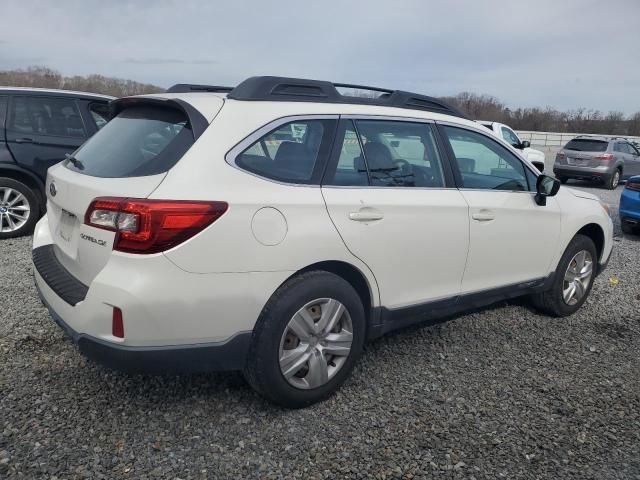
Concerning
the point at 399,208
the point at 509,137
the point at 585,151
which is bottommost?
the point at 399,208

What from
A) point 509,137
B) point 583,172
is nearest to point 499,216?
point 509,137

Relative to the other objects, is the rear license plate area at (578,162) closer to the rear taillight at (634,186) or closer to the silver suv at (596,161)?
the silver suv at (596,161)

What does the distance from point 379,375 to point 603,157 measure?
15874 mm

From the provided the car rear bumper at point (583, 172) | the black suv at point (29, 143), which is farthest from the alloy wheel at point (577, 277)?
the car rear bumper at point (583, 172)

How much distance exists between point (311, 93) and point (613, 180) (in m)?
16.6

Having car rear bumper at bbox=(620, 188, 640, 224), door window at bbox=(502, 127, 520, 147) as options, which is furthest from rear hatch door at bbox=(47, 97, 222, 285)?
door window at bbox=(502, 127, 520, 147)

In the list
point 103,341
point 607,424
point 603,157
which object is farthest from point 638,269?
point 603,157

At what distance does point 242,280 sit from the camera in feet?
8.36

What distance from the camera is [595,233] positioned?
482 cm

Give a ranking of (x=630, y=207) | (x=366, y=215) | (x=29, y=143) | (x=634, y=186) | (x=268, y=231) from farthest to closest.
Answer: (x=634, y=186) < (x=630, y=207) < (x=29, y=143) < (x=366, y=215) < (x=268, y=231)

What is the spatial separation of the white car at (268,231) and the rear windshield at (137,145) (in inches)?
0.5

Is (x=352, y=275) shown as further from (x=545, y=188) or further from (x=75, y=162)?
(x=545, y=188)

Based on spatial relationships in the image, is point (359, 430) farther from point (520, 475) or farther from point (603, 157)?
point (603, 157)

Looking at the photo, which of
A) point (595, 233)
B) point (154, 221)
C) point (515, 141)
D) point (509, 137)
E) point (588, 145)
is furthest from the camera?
point (588, 145)
